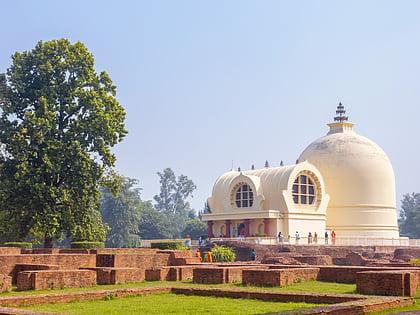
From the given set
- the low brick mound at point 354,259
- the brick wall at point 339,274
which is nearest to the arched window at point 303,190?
the low brick mound at point 354,259

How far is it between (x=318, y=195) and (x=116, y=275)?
1157 inches

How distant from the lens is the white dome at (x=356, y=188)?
46062 mm

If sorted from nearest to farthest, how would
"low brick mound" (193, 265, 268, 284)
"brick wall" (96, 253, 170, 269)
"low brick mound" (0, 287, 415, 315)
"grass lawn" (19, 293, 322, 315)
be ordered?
"low brick mound" (0, 287, 415, 315), "grass lawn" (19, 293, 322, 315), "low brick mound" (193, 265, 268, 284), "brick wall" (96, 253, 170, 269)

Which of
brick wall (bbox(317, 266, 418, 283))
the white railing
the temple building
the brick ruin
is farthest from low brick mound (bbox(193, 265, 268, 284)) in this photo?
the temple building

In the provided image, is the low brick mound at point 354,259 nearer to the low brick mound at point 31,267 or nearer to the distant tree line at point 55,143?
the distant tree line at point 55,143

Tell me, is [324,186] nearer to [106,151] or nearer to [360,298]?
[106,151]

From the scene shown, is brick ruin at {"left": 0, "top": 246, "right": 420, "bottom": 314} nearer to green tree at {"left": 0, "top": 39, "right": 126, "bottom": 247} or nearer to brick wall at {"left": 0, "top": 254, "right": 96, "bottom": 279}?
brick wall at {"left": 0, "top": 254, "right": 96, "bottom": 279}

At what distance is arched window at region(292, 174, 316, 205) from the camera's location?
42.8 meters

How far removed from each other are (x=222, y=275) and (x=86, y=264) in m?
6.21

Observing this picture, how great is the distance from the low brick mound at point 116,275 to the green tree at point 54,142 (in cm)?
1047

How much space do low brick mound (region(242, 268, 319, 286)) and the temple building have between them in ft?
81.5

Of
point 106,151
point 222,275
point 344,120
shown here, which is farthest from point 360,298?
point 344,120

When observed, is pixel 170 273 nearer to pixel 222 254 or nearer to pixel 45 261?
pixel 45 261

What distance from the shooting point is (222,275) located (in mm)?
16031
